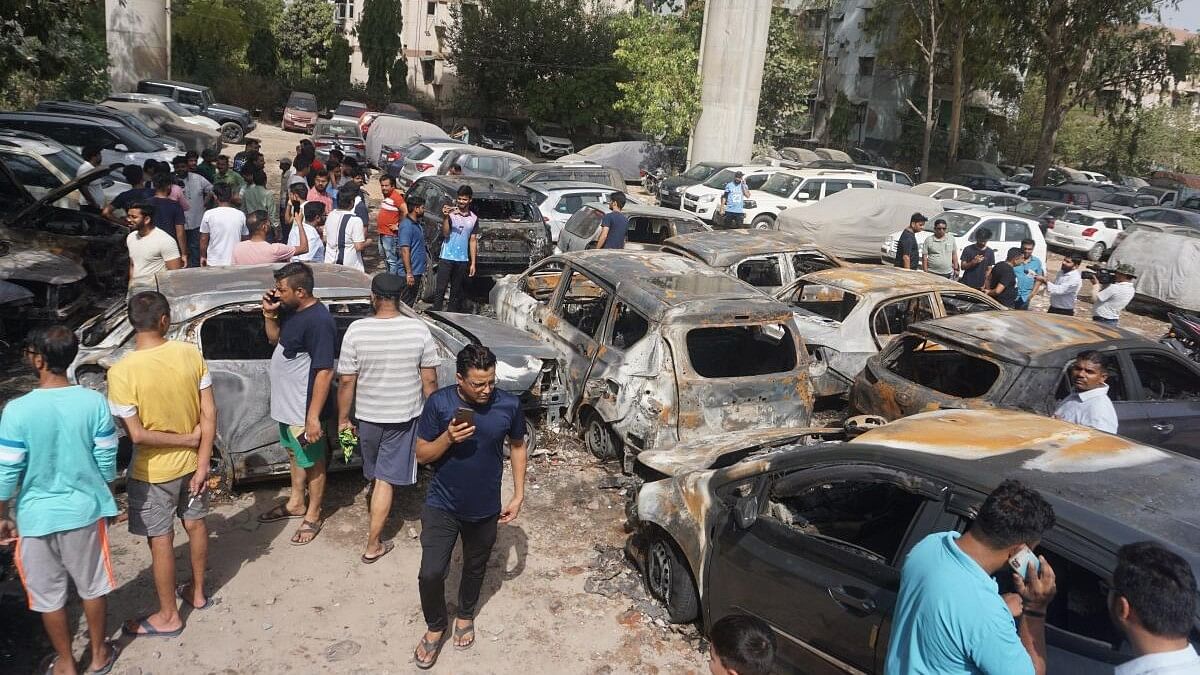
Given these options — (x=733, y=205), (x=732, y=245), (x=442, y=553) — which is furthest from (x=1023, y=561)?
(x=733, y=205)

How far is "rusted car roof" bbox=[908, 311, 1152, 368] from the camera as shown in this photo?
6398 mm

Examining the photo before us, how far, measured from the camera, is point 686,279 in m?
7.04

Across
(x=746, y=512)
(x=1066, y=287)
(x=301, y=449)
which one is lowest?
(x=301, y=449)

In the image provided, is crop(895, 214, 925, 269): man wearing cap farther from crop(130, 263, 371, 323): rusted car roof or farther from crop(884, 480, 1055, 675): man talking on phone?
crop(884, 480, 1055, 675): man talking on phone

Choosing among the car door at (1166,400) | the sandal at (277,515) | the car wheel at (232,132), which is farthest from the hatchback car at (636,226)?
the car wheel at (232,132)

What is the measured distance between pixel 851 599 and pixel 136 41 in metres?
33.2

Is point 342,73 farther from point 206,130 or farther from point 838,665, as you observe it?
point 838,665

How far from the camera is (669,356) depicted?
6.26 metres

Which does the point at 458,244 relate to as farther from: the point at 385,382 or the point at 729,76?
the point at 729,76

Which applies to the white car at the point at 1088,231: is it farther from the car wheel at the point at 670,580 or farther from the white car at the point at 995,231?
Answer: the car wheel at the point at 670,580

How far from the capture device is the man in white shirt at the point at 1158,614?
8.33 ft

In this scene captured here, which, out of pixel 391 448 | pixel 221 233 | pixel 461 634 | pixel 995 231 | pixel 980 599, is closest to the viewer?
pixel 980 599

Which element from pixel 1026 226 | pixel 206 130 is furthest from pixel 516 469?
pixel 206 130

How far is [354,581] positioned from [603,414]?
2239 millimetres
